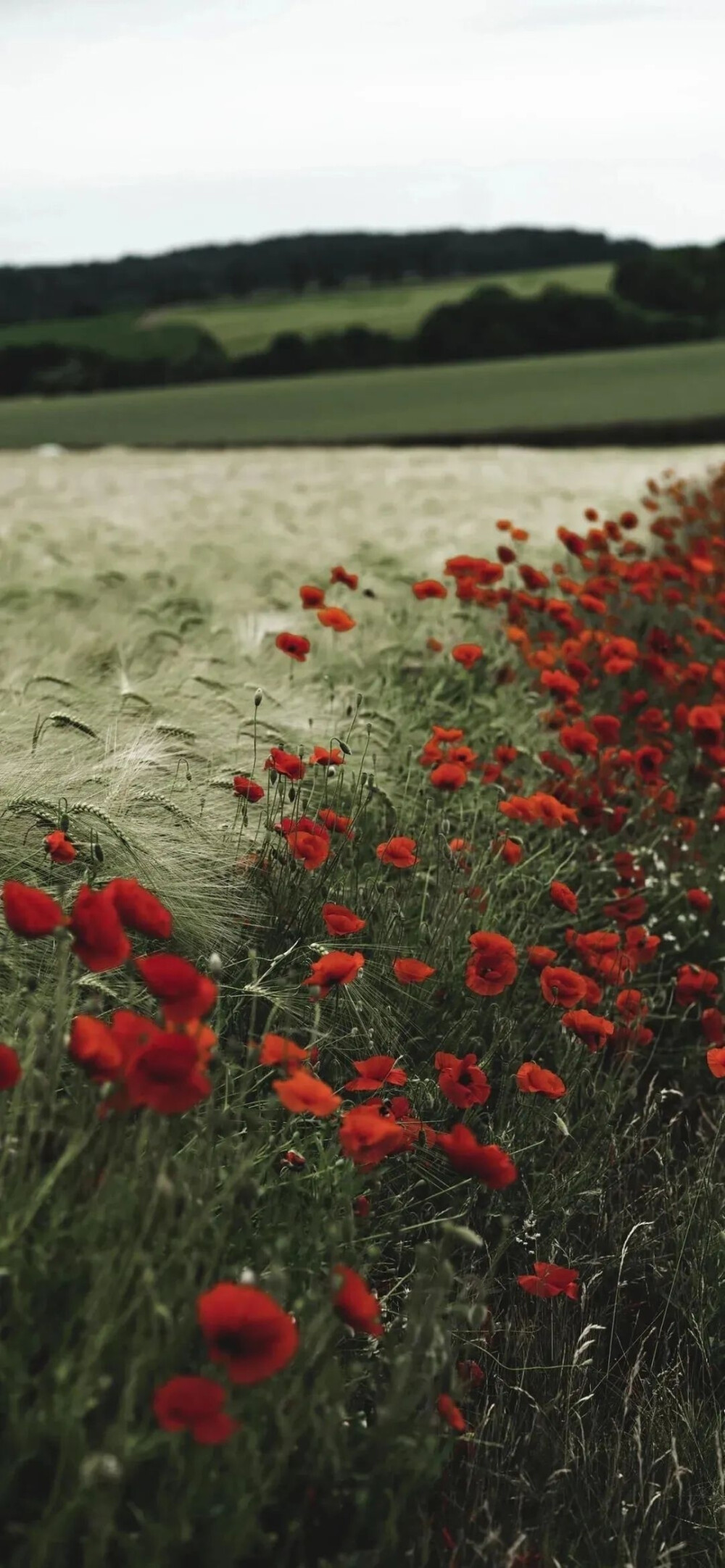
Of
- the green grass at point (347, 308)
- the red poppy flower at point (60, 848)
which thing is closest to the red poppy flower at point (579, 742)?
the red poppy flower at point (60, 848)

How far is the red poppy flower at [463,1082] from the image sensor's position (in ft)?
5.72

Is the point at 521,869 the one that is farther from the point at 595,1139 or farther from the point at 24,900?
the point at 24,900

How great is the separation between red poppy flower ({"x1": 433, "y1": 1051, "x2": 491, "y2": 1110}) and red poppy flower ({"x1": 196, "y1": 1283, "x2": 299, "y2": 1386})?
0.68 meters

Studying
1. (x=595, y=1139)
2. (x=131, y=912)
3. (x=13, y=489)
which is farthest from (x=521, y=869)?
(x=13, y=489)

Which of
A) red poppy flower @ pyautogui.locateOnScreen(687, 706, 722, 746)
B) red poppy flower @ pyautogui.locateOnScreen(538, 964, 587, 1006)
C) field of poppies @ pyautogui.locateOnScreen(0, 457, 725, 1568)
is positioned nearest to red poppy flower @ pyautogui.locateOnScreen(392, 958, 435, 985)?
field of poppies @ pyautogui.locateOnScreen(0, 457, 725, 1568)

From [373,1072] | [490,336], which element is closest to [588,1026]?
[373,1072]

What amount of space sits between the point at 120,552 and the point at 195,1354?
4123 millimetres

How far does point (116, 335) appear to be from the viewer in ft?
129

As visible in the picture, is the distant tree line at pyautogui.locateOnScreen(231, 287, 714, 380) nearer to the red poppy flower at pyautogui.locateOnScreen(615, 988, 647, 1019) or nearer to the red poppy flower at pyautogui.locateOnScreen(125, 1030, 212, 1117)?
the red poppy flower at pyautogui.locateOnScreen(615, 988, 647, 1019)

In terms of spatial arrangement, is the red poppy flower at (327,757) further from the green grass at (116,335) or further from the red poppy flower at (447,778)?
the green grass at (116,335)

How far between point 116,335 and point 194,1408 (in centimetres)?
4130

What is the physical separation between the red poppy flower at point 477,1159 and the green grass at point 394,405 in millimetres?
18506

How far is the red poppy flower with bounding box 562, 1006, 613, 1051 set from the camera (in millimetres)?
1954

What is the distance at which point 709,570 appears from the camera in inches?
157
